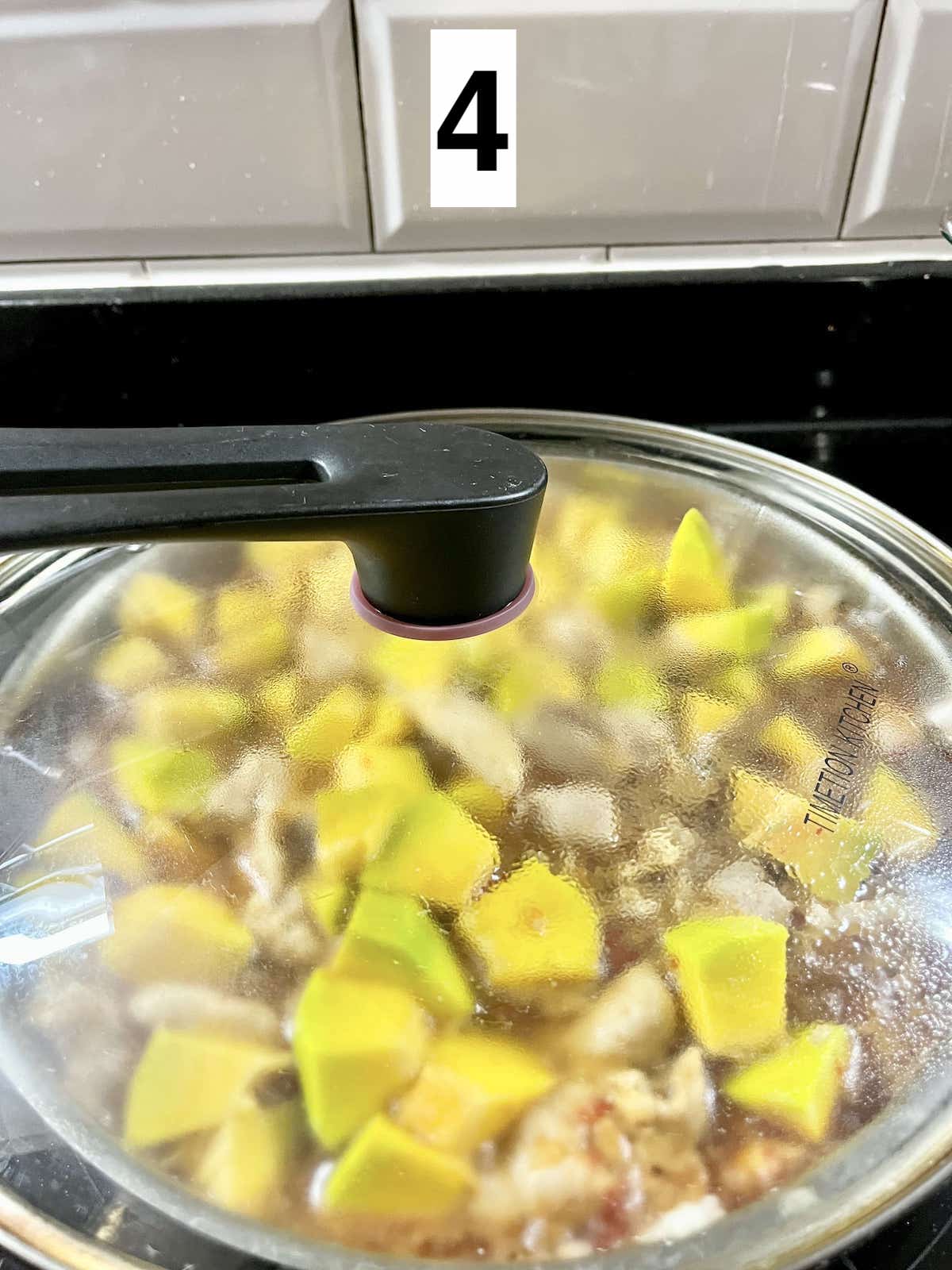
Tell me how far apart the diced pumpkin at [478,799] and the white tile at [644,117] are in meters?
0.50

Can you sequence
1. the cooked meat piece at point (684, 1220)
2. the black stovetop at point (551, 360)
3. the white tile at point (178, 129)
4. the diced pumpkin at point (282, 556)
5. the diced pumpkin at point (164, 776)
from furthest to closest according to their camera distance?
the black stovetop at point (551, 360) < the white tile at point (178, 129) < the diced pumpkin at point (282, 556) < the diced pumpkin at point (164, 776) < the cooked meat piece at point (684, 1220)

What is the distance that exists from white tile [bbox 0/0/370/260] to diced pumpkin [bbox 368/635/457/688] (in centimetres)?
42

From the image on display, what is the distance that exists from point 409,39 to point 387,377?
24cm

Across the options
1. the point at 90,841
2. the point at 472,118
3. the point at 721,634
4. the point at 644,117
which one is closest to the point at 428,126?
the point at 472,118

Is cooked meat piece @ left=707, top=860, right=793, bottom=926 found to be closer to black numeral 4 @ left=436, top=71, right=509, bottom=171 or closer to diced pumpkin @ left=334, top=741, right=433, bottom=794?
diced pumpkin @ left=334, top=741, right=433, bottom=794

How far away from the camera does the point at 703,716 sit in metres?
0.48

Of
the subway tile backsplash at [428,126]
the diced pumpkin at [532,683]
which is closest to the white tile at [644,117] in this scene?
the subway tile backsplash at [428,126]

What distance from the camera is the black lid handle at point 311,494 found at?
41 centimetres

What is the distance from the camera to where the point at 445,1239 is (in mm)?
350

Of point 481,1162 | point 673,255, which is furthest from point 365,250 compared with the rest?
point 481,1162

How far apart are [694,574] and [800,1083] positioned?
0.86 feet

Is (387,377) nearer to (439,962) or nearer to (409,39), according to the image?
(409,39)

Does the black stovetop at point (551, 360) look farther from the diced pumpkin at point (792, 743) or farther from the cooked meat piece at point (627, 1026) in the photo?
the cooked meat piece at point (627, 1026)

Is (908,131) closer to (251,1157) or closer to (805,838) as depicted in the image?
(805,838)
